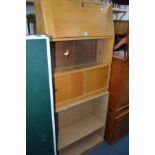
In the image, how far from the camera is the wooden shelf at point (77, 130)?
5.33 feet

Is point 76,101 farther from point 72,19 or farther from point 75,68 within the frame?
point 72,19

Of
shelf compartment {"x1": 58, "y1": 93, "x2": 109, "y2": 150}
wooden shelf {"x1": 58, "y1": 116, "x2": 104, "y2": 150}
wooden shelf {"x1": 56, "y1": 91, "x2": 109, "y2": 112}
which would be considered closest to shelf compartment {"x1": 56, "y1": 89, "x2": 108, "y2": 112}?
wooden shelf {"x1": 56, "y1": 91, "x2": 109, "y2": 112}

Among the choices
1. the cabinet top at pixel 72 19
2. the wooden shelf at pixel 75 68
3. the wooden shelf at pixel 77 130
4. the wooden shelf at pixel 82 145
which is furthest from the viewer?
the wooden shelf at pixel 82 145

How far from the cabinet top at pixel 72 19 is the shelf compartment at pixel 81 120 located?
0.75 metres

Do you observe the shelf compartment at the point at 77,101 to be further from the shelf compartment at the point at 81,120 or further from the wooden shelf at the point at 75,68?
the wooden shelf at the point at 75,68

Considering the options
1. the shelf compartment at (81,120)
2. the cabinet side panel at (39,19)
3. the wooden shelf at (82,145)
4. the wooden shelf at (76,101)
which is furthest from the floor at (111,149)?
the cabinet side panel at (39,19)

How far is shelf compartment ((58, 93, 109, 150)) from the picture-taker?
5.56 feet

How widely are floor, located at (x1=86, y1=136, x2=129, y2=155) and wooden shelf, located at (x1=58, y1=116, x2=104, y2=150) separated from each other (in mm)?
261

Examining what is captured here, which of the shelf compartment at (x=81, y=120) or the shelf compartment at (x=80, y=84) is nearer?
the shelf compartment at (x=80, y=84)

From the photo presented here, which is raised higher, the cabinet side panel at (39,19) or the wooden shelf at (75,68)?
the cabinet side panel at (39,19)

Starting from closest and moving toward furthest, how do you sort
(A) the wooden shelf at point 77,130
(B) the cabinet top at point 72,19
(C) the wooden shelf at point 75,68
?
(B) the cabinet top at point 72,19
(C) the wooden shelf at point 75,68
(A) the wooden shelf at point 77,130

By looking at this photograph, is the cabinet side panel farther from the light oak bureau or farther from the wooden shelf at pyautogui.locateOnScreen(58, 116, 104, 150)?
the wooden shelf at pyautogui.locateOnScreen(58, 116, 104, 150)
